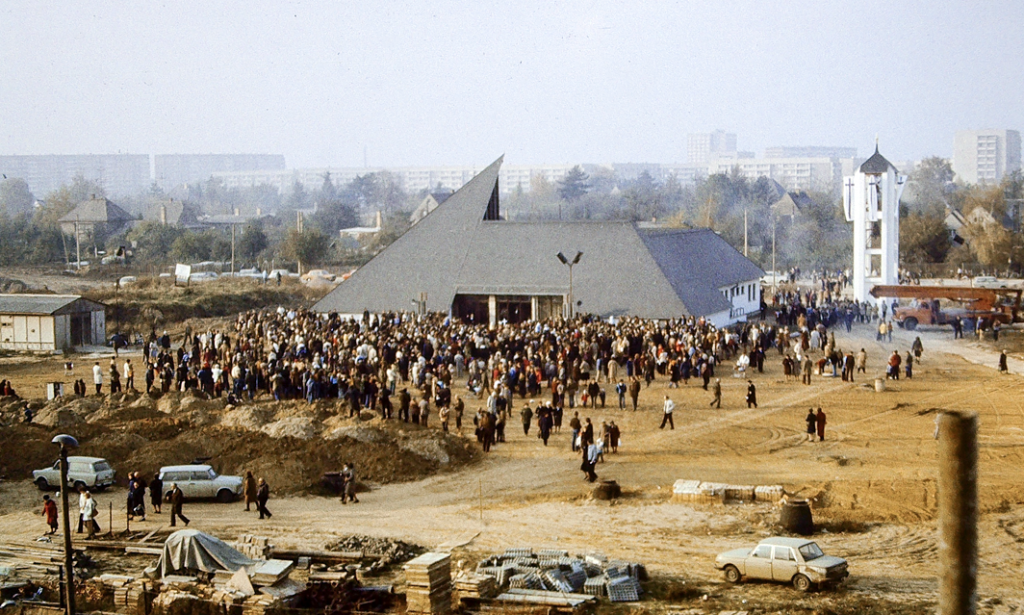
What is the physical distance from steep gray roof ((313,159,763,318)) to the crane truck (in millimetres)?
6561

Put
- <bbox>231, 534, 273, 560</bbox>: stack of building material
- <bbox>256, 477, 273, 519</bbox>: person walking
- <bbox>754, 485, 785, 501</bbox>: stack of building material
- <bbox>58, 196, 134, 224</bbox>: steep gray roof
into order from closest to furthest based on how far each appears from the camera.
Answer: <bbox>231, 534, 273, 560</bbox>: stack of building material, <bbox>754, 485, 785, 501</bbox>: stack of building material, <bbox>256, 477, 273, 519</bbox>: person walking, <bbox>58, 196, 134, 224</bbox>: steep gray roof

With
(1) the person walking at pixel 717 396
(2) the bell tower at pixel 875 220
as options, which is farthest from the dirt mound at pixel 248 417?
(2) the bell tower at pixel 875 220

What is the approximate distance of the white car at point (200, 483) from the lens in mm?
22188

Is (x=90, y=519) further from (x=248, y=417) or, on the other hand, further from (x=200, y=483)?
(x=248, y=417)

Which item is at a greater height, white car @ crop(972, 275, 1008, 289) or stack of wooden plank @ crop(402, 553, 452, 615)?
white car @ crop(972, 275, 1008, 289)

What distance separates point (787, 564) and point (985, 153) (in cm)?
19043

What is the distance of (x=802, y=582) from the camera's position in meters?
16.1

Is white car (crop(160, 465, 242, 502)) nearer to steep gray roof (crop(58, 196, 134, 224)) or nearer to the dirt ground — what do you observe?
the dirt ground

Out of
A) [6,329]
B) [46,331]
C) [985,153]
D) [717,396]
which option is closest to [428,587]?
[717,396]

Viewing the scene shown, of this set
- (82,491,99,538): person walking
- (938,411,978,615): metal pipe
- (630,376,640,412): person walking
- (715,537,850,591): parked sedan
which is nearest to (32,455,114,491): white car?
(82,491,99,538): person walking

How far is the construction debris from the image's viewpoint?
629 inches

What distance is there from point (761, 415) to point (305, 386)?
449 inches

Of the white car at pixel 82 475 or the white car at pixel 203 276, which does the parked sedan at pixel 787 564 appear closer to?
the white car at pixel 82 475

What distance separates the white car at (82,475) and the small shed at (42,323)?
21.1 m
